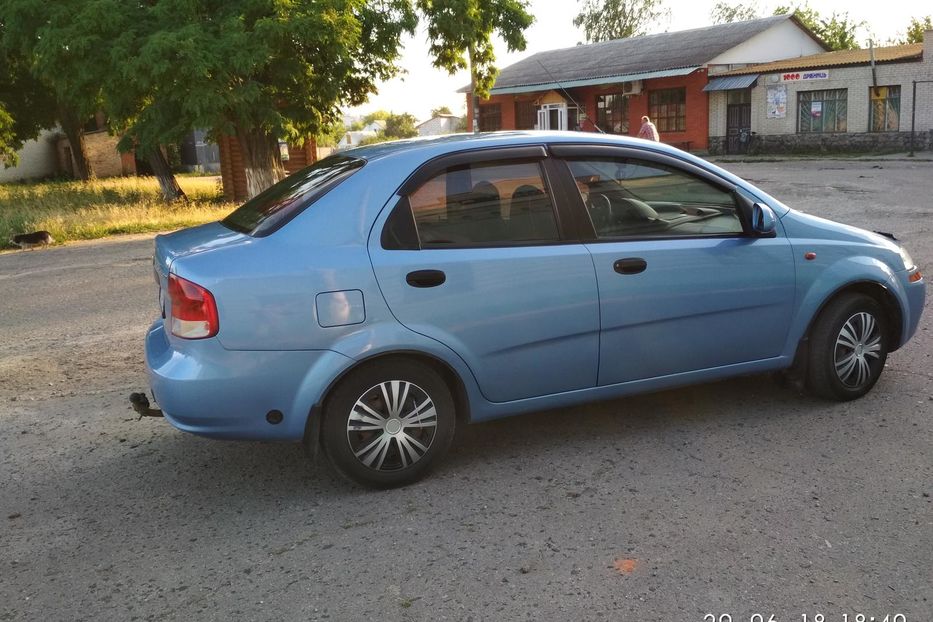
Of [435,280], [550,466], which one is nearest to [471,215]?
[435,280]

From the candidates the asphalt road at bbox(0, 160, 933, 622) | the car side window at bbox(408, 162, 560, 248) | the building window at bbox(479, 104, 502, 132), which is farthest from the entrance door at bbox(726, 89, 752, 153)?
the car side window at bbox(408, 162, 560, 248)

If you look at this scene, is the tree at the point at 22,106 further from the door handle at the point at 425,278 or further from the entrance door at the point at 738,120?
the door handle at the point at 425,278

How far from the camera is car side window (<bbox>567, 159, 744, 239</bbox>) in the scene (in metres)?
4.46

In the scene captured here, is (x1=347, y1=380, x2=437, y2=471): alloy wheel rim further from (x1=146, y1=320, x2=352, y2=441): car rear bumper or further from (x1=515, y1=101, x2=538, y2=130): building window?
(x1=515, y1=101, x2=538, y2=130): building window

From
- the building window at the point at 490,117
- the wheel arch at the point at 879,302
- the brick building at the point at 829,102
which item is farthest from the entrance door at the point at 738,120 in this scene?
the wheel arch at the point at 879,302

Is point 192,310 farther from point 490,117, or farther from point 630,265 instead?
point 490,117

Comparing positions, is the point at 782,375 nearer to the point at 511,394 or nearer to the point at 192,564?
the point at 511,394

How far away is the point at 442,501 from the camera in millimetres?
4004

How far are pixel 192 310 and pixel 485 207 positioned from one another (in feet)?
4.64

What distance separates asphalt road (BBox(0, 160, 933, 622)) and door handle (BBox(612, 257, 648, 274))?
2.98 feet

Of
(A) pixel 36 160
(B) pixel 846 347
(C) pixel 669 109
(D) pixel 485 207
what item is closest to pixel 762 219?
(B) pixel 846 347

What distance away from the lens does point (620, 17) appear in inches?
2840

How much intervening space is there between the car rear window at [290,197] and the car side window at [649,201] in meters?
1.14

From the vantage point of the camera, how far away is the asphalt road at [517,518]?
317cm
